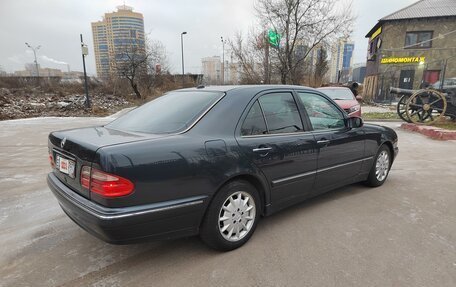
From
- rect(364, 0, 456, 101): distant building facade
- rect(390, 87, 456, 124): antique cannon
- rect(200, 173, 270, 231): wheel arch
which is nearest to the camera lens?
rect(200, 173, 270, 231): wheel arch

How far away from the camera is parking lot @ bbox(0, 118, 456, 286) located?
2393mm

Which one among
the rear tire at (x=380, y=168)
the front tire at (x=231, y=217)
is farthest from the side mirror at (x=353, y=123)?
the front tire at (x=231, y=217)

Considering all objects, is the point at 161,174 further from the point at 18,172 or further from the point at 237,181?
the point at 18,172

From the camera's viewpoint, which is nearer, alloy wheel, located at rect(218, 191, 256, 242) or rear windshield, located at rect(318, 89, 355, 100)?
alloy wheel, located at rect(218, 191, 256, 242)

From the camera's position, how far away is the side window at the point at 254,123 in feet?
9.25

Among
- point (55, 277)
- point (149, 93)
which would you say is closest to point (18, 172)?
point (55, 277)

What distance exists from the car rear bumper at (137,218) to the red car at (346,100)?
→ 765cm

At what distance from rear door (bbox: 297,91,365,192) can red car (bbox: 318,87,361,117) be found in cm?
548

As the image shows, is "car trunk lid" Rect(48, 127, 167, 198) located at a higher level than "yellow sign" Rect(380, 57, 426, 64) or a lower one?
lower

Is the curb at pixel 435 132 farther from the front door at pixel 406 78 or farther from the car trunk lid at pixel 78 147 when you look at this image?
the front door at pixel 406 78

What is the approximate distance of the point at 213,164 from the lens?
2480 millimetres

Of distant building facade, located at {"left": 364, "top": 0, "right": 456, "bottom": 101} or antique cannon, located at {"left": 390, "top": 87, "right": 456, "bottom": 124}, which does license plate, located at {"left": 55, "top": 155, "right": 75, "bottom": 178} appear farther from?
distant building facade, located at {"left": 364, "top": 0, "right": 456, "bottom": 101}

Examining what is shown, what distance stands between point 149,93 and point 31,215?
926 inches

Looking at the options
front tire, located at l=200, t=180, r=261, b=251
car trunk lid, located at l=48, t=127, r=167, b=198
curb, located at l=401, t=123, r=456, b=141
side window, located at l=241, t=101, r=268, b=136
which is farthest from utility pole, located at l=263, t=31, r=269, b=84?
car trunk lid, located at l=48, t=127, r=167, b=198
